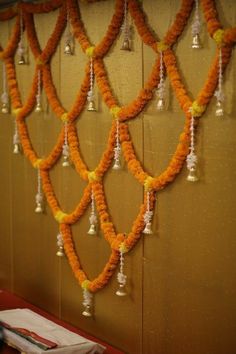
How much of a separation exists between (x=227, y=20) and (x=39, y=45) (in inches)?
59.9

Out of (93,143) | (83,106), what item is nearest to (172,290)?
(93,143)

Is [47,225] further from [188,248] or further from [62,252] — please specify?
[188,248]

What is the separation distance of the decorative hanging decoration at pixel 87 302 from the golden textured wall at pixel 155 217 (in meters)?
0.06

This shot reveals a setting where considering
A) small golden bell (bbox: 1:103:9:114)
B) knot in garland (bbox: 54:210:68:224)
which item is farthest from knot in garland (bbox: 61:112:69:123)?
small golden bell (bbox: 1:103:9:114)

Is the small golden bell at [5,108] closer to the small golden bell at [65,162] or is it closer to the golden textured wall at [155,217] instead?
the golden textured wall at [155,217]

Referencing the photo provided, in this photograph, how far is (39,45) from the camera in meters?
3.52

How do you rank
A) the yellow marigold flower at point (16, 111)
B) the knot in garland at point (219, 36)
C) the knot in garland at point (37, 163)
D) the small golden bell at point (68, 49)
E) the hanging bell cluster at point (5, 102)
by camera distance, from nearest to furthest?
the knot in garland at point (219, 36) → the small golden bell at point (68, 49) → the knot in garland at point (37, 163) → the yellow marigold flower at point (16, 111) → the hanging bell cluster at point (5, 102)

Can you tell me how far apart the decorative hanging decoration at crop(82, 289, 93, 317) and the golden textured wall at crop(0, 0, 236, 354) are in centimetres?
6

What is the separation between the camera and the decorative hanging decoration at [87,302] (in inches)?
128

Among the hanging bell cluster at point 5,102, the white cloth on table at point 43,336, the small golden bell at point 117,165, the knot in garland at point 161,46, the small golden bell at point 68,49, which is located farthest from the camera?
the hanging bell cluster at point 5,102

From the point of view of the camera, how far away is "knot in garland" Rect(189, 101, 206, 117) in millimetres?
2502

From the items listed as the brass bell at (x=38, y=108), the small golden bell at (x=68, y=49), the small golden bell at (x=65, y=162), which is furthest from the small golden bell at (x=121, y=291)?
the small golden bell at (x=68, y=49)

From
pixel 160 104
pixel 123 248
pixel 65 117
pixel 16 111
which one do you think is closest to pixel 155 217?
pixel 123 248

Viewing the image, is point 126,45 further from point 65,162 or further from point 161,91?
point 65,162
